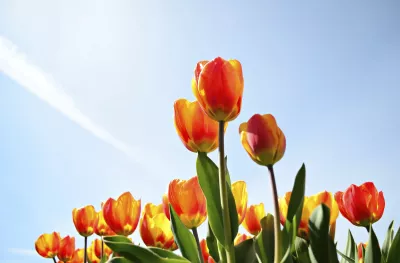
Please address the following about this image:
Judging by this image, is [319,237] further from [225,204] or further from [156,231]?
[156,231]

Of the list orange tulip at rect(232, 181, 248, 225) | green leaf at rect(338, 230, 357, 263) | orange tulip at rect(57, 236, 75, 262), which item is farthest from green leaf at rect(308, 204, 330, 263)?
orange tulip at rect(57, 236, 75, 262)

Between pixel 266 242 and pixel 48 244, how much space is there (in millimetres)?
3161

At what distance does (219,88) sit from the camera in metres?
1.48

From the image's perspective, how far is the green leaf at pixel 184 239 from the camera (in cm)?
167

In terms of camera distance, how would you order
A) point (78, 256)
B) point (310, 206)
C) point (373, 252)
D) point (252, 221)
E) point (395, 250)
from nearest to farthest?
1. point (395, 250)
2. point (373, 252)
3. point (310, 206)
4. point (252, 221)
5. point (78, 256)

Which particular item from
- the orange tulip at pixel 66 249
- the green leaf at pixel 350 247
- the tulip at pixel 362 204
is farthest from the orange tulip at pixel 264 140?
the orange tulip at pixel 66 249

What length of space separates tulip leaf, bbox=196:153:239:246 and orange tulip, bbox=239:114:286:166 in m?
0.17

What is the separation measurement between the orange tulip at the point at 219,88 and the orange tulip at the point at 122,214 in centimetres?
98

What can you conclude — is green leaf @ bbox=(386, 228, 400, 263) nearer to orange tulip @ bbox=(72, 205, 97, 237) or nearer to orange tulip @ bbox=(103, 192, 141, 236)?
orange tulip @ bbox=(103, 192, 141, 236)

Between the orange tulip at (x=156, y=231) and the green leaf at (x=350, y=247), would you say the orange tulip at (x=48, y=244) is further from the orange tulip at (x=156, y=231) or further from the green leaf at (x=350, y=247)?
the green leaf at (x=350, y=247)

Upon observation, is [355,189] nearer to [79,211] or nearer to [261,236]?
[261,236]

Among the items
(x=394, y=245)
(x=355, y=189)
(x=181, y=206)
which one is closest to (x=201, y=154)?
(x=181, y=206)

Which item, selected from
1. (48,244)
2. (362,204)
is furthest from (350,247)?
(48,244)

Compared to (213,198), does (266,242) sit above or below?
below
